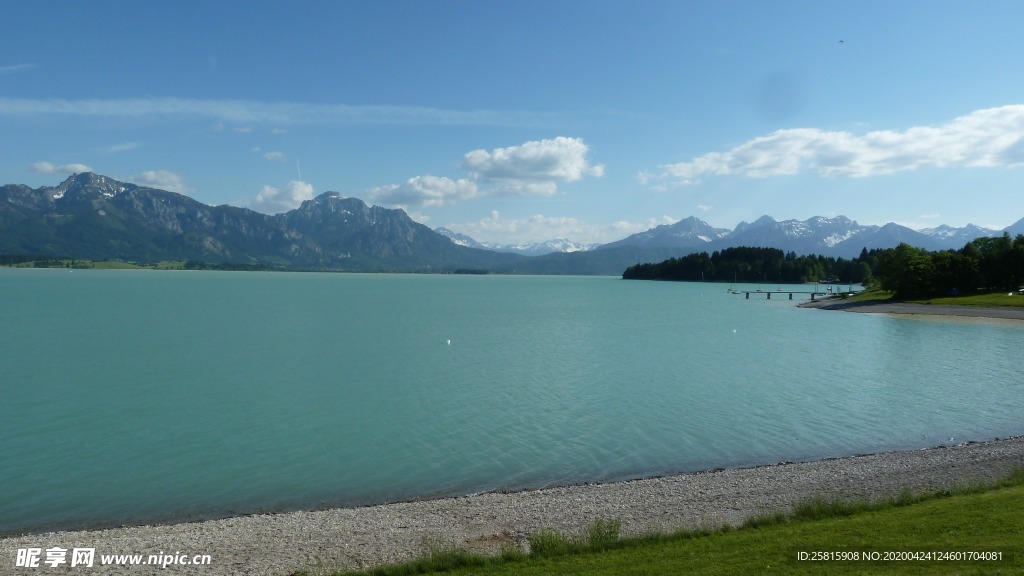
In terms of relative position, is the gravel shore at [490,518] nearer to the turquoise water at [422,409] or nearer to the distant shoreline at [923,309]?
the turquoise water at [422,409]

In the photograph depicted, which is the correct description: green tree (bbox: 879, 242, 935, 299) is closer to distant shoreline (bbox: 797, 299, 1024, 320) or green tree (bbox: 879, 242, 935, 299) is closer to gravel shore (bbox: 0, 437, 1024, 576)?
distant shoreline (bbox: 797, 299, 1024, 320)

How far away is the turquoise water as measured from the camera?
21078 millimetres

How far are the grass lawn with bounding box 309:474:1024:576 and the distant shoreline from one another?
87759 mm

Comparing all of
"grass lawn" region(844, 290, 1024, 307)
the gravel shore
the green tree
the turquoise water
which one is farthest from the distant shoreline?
the gravel shore

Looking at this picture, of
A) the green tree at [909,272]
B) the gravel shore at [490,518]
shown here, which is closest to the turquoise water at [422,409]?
the gravel shore at [490,518]

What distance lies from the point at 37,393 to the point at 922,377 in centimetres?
5408

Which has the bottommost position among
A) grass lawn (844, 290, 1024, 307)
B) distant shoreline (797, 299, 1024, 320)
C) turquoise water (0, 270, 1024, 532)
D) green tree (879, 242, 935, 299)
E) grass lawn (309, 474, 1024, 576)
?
turquoise water (0, 270, 1024, 532)

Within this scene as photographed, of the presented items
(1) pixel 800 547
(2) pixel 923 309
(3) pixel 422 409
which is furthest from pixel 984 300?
(1) pixel 800 547

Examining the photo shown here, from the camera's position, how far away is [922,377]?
1681 inches

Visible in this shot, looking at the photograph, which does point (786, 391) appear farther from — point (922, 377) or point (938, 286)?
point (938, 286)

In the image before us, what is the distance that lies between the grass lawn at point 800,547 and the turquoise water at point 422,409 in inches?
326

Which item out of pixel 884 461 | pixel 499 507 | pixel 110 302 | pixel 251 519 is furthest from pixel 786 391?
pixel 110 302

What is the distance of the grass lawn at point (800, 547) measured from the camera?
994 cm

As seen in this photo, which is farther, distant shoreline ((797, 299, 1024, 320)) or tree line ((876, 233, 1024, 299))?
tree line ((876, 233, 1024, 299))
